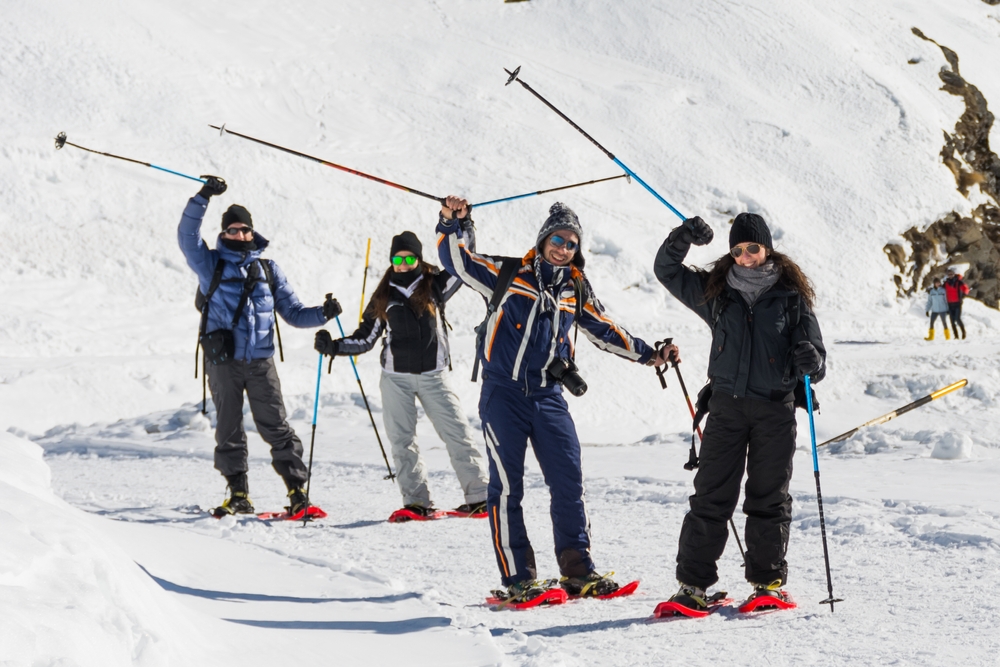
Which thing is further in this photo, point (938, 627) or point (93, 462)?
point (93, 462)

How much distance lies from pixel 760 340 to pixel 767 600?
1150 mm

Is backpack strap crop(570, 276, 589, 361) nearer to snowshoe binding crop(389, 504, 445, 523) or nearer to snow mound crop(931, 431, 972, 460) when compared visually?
snowshoe binding crop(389, 504, 445, 523)

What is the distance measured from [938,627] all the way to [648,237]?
25098 mm

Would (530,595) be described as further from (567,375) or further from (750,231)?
(750,231)

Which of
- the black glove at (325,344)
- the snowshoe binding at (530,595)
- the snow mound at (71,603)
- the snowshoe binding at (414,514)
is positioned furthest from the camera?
the snowshoe binding at (414,514)

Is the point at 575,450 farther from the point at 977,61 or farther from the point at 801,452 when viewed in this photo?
the point at 977,61

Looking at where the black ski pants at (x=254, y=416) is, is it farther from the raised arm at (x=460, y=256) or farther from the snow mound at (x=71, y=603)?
the snow mound at (x=71, y=603)

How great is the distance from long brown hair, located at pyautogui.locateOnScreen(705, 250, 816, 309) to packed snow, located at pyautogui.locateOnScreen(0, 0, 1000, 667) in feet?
4.65

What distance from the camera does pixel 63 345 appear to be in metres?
18.4

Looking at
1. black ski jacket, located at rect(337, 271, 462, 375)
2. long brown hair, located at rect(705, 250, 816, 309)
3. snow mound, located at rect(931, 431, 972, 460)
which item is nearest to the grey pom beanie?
long brown hair, located at rect(705, 250, 816, 309)

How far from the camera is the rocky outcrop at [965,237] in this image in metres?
31.6

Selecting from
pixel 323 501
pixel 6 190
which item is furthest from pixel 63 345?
pixel 323 501

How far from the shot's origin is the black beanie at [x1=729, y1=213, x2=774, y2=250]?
4.25 meters

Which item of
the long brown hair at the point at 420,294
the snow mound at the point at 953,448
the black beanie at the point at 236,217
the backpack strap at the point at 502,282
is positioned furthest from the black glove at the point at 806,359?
the snow mound at the point at 953,448
